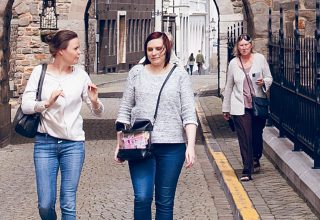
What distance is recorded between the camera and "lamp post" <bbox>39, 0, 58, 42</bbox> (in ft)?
99.6

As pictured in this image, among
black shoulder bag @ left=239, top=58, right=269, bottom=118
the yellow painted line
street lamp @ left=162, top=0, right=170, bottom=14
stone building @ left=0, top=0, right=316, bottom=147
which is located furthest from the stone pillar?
street lamp @ left=162, top=0, right=170, bottom=14

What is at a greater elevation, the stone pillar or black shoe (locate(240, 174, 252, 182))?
the stone pillar

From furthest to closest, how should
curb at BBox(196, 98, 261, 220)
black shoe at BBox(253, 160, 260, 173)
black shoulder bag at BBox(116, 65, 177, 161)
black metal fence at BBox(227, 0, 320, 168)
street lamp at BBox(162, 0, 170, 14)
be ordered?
street lamp at BBox(162, 0, 170, 14) → black shoe at BBox(253, 160, 260, 173) → black metal fence at BBox(227, 0, 320, 168) → curb at BBox(196, 98, 261, 220) → black shoulder bag at BBox(116, 65, 177, 161)

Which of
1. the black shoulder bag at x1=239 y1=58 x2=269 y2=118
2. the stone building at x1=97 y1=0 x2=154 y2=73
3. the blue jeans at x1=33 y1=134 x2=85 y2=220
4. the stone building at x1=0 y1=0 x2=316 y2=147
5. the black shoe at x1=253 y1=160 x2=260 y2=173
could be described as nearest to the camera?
the blue jeans at x1=33 y1=134 x2=85 y2=220

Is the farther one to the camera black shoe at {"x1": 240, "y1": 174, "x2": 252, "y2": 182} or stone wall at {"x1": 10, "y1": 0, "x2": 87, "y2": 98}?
stone wall at {"x1": 10, "y1": 0, "x2": 87, "y2": 98}

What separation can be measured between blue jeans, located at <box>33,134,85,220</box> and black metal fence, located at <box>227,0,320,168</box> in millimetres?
3325

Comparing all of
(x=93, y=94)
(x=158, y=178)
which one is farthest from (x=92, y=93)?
(x=158, y=178)

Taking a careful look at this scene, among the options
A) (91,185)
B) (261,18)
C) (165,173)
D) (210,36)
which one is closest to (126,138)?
(165,173)

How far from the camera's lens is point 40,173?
7.82 meters

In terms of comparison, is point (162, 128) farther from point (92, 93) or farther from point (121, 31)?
point (121, 31)

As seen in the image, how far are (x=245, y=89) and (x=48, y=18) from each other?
63.0ft

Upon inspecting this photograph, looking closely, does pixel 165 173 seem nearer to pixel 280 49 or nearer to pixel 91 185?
pixel 91 185

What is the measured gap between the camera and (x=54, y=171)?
25.8 ft

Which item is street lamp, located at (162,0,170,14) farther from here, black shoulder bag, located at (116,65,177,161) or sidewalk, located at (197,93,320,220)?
black shoulder bag, located at (116,65,177,161)
